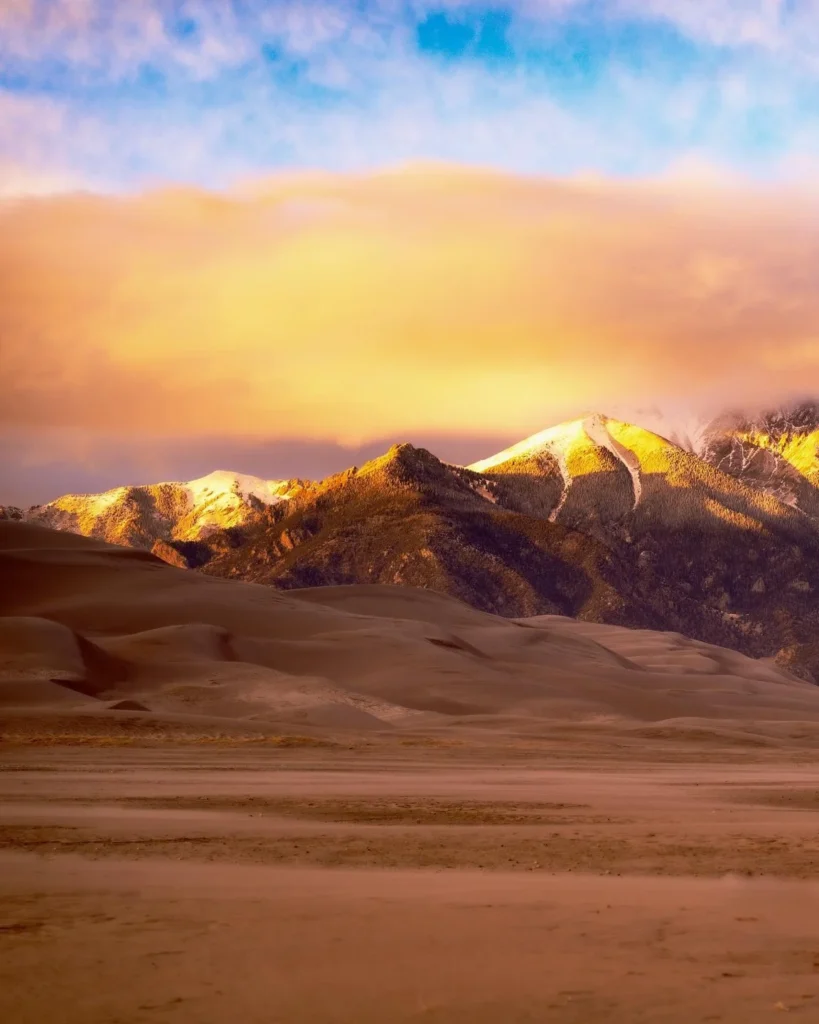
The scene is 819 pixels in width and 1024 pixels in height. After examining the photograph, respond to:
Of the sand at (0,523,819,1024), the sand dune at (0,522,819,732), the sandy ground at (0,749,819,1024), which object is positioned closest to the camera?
the sandy ground at (0,749,819,1024)

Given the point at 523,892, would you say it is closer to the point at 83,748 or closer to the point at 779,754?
the point at 83,748

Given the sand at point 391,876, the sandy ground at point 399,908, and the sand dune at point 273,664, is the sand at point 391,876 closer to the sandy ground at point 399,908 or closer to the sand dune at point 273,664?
the sandy ground at point 399,908

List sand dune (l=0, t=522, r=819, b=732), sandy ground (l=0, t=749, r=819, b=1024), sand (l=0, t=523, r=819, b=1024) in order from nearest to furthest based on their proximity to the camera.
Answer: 1. sandy ground (l=0, t=749, r=819, b=1024)
2. sand (l=0, t=523, r=819, b=1024)
3. sand dune (l=0, t=522, r=819, b=732)

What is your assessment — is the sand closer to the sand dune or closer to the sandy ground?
the sandy ground

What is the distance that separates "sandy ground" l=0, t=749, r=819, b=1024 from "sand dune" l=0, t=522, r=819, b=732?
38.1m

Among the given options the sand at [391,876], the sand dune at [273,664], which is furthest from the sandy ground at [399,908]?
the sand dune at [273,664]

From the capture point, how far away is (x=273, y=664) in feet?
370

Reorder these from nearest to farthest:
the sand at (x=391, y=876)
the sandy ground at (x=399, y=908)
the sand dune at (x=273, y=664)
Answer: the sandy ground at (x=399, y=908) → the sand at (x=391, y=876) → the sand dune at (x=273, y=664)

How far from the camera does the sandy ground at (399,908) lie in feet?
36.5

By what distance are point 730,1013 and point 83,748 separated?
3887 centimetres

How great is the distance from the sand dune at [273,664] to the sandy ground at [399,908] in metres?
38.1

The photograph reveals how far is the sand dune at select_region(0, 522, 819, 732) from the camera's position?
81312mm

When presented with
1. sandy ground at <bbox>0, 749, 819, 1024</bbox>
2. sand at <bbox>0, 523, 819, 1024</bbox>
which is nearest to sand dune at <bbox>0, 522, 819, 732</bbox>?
sand at <bbox>0, 523, 819, 1024</bbox>

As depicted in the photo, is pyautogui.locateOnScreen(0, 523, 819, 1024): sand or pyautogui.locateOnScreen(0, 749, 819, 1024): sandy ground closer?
pyautogui.locateOnScreen(0, 749, 819, 1024): sandy ground
